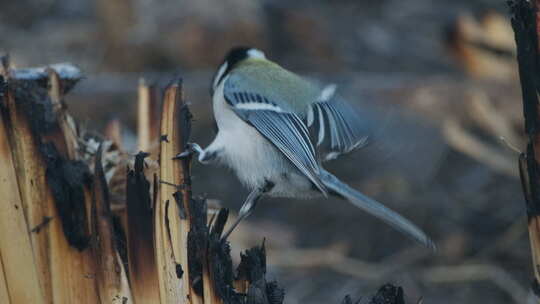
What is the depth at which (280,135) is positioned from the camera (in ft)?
6.57

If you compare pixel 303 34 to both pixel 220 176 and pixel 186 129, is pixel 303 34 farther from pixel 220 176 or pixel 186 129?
pixel 186 129

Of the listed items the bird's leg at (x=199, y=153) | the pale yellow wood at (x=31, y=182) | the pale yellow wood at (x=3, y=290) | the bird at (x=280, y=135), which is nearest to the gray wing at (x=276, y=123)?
the bird at (x=280, y=135)

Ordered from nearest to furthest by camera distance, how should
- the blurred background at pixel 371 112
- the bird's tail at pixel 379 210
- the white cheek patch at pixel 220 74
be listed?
the bird's tail at pixel 379 210, the white cheek patch at pixel 220 74, the blurred background at pixel 371 112

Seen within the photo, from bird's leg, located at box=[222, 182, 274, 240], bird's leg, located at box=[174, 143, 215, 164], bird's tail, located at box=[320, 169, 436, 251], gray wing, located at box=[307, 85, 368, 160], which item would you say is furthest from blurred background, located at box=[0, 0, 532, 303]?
bird's leg, located at box=[174, 143, 215, 164]

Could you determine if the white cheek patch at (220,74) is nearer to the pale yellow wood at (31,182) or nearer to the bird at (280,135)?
the bird at (280,135)

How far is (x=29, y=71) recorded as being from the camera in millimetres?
1872

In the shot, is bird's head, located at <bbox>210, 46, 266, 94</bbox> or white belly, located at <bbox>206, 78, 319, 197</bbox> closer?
white belly, located at <bbox>206, 78, 319, 197</bbox>

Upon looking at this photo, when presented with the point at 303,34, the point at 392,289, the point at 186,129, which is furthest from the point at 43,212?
the point at 303,34

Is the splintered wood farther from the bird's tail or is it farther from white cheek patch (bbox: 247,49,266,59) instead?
white cheek patch (bbox: 247,49,266,59)

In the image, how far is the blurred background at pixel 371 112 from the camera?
343 centimetres

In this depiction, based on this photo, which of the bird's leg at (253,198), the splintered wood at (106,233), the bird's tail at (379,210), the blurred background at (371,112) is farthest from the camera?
the blurred background at (371,112)

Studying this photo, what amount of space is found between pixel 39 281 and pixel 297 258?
207 cm

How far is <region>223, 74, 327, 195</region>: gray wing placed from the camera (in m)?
1.94

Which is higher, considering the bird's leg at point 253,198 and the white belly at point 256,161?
the white belly at point 256,161
